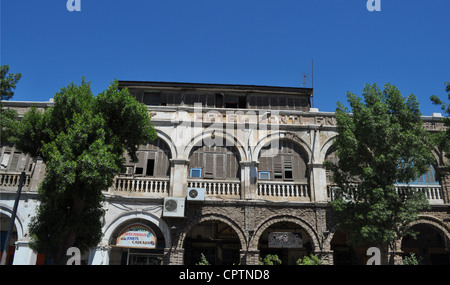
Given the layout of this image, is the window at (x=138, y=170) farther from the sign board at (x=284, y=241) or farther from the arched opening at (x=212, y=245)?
the sign board at (x=284, y=241)

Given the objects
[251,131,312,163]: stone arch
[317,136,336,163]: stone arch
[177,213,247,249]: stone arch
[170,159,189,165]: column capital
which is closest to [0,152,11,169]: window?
[170,159,189,165]: column capital

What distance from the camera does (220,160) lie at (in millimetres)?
17688

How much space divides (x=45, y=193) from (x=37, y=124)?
7.61ft

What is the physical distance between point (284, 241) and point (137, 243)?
22.0 feet

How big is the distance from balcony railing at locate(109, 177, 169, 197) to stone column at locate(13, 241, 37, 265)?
168 inches

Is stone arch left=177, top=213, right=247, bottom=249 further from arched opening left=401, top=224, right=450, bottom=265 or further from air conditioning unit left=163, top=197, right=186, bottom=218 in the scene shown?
arched opening left=401, top=224, right=450, bottom=265

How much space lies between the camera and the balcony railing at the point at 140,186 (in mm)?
16766

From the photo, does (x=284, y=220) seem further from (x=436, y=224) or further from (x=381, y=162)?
(x=436, y=224)

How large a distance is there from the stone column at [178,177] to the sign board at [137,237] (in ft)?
→ 6.58

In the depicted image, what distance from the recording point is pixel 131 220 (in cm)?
1655

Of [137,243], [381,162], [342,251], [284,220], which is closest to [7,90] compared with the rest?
[137,243]
